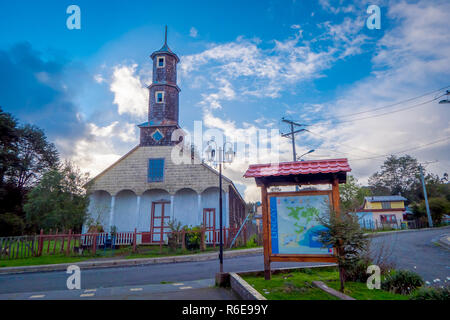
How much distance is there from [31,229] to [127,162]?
15.1 metres

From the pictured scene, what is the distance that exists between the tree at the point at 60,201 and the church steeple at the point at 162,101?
6.34m

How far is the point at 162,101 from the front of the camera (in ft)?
81.6

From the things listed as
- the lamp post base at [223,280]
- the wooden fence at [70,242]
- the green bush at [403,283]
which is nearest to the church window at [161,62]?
the wooden fence at [70,242]

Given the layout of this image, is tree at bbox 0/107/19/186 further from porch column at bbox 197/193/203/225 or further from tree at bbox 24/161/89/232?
porch column at bbox 197/193/203/225

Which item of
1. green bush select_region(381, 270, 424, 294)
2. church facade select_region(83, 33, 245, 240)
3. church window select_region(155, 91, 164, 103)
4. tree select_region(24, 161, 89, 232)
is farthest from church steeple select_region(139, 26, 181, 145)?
green bush select_region(381, 270, 424, 294)

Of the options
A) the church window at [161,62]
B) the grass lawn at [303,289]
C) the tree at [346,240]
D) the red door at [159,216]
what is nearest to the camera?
the grass lawn at [303,289]

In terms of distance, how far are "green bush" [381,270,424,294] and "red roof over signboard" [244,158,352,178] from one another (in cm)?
258

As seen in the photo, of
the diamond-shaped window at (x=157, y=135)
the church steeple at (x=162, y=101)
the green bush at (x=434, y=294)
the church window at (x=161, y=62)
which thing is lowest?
the green bush at (x=434, y=294)

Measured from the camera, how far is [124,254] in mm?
16562

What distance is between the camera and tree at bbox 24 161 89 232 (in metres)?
18.7

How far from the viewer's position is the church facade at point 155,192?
69.2 feet

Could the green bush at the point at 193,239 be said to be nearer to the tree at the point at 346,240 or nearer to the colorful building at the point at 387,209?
the tree at the point at 346,240
